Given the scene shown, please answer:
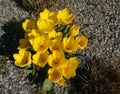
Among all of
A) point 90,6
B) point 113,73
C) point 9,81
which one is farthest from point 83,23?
point 9,81

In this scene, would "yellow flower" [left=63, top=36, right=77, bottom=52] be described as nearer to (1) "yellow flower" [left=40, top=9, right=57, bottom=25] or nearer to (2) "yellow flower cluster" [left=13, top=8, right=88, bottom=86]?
(2) "yellow flower cluster" [left=13, top=8, right=88, bottom=86]

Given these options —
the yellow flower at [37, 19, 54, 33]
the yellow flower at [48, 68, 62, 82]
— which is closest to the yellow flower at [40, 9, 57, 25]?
the yellow flower at [37, 19, 54, 33]

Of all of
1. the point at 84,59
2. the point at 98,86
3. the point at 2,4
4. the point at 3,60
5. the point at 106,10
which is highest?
the point at 2,4

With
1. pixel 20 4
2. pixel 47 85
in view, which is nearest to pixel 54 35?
pixel 47 85

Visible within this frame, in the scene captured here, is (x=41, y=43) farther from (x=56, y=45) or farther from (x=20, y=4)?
(x=20, y=4)

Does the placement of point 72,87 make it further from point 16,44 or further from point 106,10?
point 106,10

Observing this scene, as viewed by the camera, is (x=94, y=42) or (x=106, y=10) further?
(x=106, y=10)
